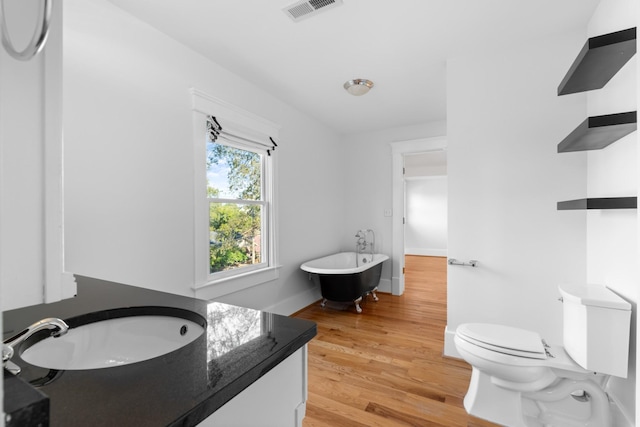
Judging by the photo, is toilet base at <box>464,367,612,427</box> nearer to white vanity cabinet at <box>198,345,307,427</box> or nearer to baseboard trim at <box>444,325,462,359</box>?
baseboard trim at <box>444,325,462,359</box>

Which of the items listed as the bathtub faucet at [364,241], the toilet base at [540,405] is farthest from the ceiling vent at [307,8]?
the bathtub faucet at [364,241]

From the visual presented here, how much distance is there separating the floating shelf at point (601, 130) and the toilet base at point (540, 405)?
126 cm

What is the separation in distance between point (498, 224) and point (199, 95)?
2477 millimetres

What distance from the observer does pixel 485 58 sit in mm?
2383

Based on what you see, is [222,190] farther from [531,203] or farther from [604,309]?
[604,309]

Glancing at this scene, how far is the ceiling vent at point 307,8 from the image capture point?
1.85 meters

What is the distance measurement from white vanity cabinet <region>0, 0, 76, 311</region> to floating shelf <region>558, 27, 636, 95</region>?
1895mm

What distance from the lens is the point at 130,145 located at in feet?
6.47

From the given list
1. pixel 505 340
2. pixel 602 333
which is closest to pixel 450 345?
pixel 505 340

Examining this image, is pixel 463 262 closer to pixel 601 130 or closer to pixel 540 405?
pixel 540 405

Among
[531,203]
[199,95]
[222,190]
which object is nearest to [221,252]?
[222,190]

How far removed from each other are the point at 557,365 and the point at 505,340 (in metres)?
0.24

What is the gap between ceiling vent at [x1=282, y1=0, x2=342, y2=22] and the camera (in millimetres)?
1854

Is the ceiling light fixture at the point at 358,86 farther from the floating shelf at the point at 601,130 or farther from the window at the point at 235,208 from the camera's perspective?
the floating shelf at the point at 601,130
